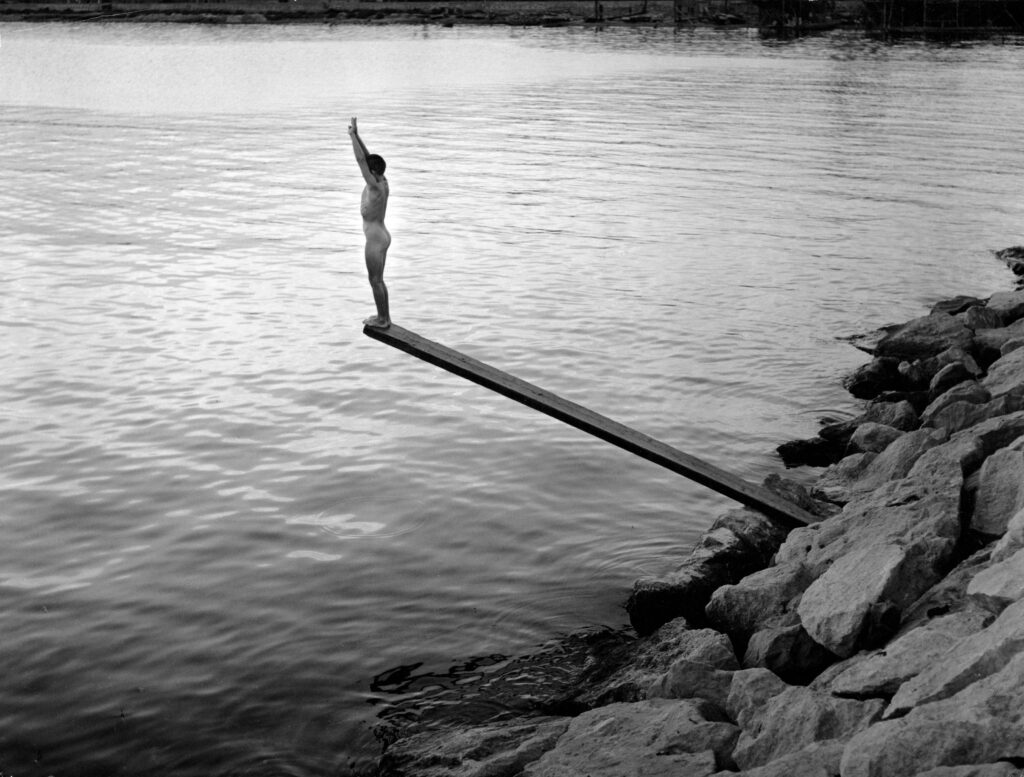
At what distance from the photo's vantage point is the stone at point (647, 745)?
6277 mm

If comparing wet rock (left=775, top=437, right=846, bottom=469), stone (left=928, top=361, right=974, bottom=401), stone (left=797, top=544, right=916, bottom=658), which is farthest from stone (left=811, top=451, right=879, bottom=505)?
stone (left=797, top=544, right=916, bottom=658)

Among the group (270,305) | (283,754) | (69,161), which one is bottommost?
(283,754)

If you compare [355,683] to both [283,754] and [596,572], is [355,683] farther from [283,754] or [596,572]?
[596,572]

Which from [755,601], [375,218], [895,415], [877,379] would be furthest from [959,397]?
[375,218]

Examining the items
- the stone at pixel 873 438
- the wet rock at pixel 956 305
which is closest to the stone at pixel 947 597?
the stone at pixel 873 438

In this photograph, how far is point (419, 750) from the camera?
7473 mm

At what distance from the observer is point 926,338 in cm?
1520

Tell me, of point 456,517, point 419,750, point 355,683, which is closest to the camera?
point 419,750

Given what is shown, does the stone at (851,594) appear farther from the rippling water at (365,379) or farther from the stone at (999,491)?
the rippling water at (365,379)

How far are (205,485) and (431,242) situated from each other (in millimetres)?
12450

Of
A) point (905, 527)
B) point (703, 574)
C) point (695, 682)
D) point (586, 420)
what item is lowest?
point (703, 574)

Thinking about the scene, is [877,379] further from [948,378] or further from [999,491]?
[999,491]

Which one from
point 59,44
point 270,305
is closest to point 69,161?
point 270,305

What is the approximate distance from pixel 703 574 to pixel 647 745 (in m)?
2.81
